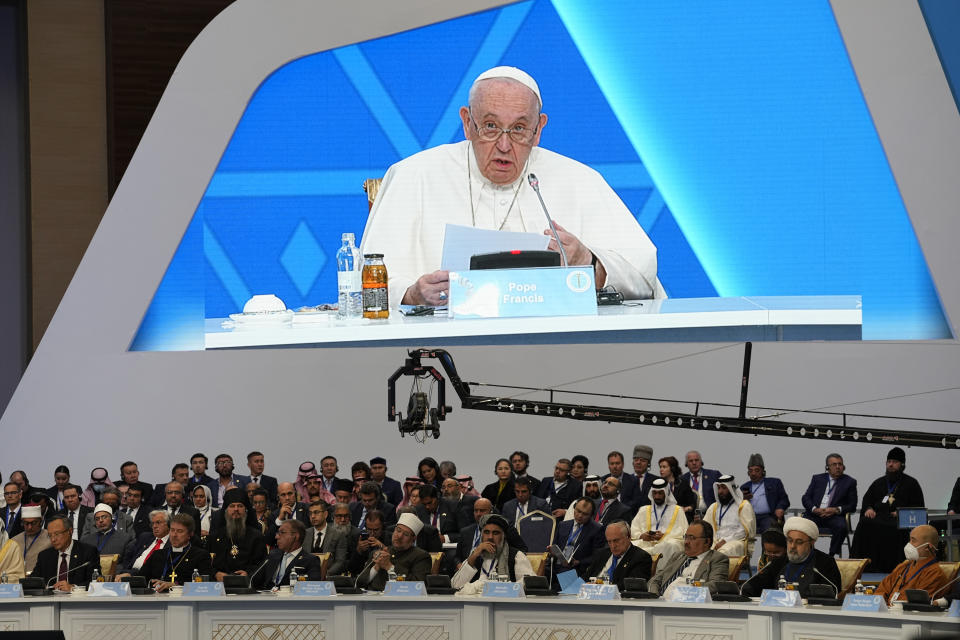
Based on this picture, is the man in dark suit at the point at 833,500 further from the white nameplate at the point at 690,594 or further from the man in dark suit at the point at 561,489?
the white nameplate at the point at 690,594

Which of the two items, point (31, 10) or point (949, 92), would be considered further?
point (31, 10)

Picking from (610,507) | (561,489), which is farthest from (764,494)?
(610,507)

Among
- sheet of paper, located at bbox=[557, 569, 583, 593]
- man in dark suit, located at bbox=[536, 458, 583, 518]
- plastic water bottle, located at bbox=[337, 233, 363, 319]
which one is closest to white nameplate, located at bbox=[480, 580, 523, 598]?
sheet of paper, located at bbox=[557, 569, 583, 593]

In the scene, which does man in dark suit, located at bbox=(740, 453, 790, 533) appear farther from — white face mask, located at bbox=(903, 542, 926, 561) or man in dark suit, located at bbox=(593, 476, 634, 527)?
white face mask, located at bbox=(903, 542, 926, 561)

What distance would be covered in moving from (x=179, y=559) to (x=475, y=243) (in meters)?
4.26

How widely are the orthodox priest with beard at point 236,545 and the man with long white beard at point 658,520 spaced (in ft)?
8.29

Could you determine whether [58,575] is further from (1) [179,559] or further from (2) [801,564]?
(2) [801,564]

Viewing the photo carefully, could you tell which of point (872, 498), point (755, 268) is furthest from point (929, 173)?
point (872, 498)

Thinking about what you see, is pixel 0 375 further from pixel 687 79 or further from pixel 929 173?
pixel 929 173

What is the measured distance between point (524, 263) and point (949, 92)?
13.0 ft

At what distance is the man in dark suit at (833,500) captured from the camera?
31.3 ft

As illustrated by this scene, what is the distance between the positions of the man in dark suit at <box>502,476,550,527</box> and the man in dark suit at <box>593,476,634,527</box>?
0.39m

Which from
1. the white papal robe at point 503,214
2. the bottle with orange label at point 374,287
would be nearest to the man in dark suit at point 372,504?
the bottle with orange label at point 374,287

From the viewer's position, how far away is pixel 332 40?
445 inches
